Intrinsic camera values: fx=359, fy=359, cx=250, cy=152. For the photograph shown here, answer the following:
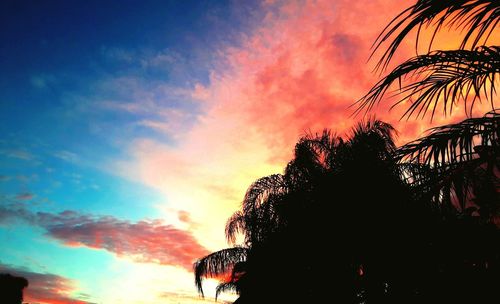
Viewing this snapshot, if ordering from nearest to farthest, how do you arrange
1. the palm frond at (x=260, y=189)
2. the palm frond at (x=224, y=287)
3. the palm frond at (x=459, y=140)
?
the palm frond at (x=459, y=140) → the palm frond at (x=260, y=189) → the palm frond at (x=224, y=287)

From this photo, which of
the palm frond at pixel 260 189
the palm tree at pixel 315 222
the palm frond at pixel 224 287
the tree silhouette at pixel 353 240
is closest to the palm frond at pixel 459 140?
the tree silhouette at pixel 353 240

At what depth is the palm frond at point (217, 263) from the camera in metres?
15.9

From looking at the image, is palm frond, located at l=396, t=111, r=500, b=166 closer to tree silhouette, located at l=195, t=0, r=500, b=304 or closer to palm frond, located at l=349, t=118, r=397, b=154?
tree silhouette, located at l=195, t=0, r=500, b=304

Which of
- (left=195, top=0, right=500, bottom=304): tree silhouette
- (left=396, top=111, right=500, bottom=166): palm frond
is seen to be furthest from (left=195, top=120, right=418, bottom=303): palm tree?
(left=396, top=111, right=500, bottom=166): palm frond

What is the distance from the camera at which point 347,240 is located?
11906 mm

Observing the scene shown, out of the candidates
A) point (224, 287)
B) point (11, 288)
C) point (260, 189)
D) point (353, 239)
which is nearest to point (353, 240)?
point (353, 239)

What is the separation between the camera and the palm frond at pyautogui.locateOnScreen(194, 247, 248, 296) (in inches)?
624

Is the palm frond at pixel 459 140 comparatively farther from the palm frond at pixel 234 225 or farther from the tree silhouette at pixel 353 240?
the palm frond at pixel 234 225

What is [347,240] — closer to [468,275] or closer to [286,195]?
[286,195]

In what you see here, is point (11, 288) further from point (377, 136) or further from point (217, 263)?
point (377, 136)

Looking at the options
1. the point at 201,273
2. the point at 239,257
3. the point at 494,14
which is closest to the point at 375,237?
the point at 239,257

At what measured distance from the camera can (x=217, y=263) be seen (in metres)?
15.9

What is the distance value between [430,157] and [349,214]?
26.4 ft

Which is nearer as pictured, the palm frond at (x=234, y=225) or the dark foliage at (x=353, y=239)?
the dark foliage at (x=353, y=239)
